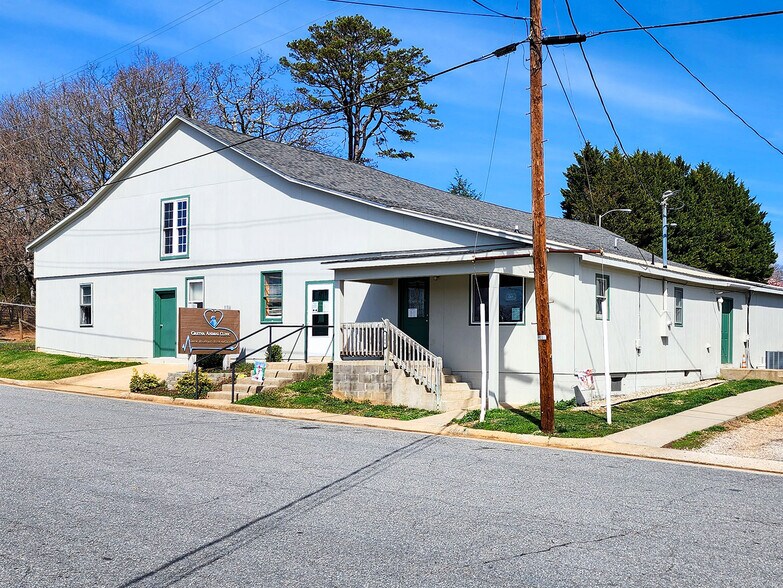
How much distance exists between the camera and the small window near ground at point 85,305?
3005 cm

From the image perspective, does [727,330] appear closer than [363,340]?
No

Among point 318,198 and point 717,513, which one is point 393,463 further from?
point 318,198

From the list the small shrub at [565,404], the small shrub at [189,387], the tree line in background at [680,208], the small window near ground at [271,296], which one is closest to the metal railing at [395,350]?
the small shrub at [565,404]

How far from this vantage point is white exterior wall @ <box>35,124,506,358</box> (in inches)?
885

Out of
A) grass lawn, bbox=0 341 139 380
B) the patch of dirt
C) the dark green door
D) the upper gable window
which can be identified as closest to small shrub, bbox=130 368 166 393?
grass lawn, bbox=0 341 139 380

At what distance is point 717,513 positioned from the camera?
846 cm

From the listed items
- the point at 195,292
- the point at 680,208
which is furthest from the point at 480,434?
the point at 680,208

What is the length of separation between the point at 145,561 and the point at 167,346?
2153 cm

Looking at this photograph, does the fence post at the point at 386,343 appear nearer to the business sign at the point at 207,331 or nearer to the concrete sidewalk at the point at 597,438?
the concrete sidewalk at the point at 597,438

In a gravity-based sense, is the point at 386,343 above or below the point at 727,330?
below

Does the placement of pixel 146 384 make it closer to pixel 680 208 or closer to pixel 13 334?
pixel 13 334

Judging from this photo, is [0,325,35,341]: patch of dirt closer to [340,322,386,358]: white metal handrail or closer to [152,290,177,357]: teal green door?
[152,290,177,357]: teal green door

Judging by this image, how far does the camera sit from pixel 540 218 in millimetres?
14742

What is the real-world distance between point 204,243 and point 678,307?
48.1 ft
